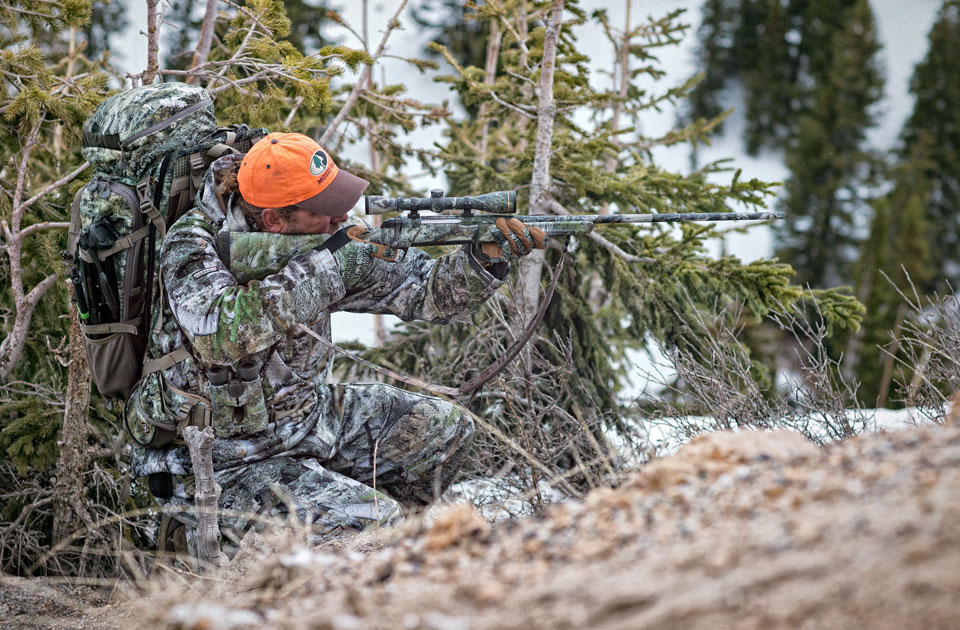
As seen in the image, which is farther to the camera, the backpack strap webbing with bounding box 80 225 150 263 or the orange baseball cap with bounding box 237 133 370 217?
the backpack strap webbing with bounding box 80 225 150 263

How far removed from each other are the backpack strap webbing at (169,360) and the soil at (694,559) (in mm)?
1348

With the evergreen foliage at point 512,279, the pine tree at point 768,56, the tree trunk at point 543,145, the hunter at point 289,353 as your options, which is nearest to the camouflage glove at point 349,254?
the hunter at point 289,353

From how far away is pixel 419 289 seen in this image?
3.95m

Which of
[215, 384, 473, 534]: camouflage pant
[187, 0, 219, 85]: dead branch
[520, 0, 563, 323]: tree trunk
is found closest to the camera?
[215, 384, 473, 534]: camouflage pant

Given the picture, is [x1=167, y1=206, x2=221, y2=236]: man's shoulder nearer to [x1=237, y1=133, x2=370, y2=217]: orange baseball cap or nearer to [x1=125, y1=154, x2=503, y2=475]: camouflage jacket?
[x1=125, y1=154, x2=503, y2=475]: camouflage jacket

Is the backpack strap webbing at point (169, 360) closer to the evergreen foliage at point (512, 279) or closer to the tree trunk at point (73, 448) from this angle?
the tree trunk at point (73, 448)

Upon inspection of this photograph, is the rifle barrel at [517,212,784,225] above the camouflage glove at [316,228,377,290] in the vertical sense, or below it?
above

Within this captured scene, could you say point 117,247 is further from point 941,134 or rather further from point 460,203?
point 941,134

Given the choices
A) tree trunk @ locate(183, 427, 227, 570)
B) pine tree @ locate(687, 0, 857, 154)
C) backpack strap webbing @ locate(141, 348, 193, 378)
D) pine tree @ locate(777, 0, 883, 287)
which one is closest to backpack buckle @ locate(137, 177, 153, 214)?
backpack strap webbing @ locate(141, 348, 193, 378)

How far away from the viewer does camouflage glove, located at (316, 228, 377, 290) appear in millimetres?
3535

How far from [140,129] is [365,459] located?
1862 mm

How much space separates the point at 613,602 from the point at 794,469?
2.36ft

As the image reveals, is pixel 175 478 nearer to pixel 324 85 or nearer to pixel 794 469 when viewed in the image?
pixel 324 85

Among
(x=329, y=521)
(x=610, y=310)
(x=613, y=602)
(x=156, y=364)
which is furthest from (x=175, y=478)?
(x=610, y=310)
